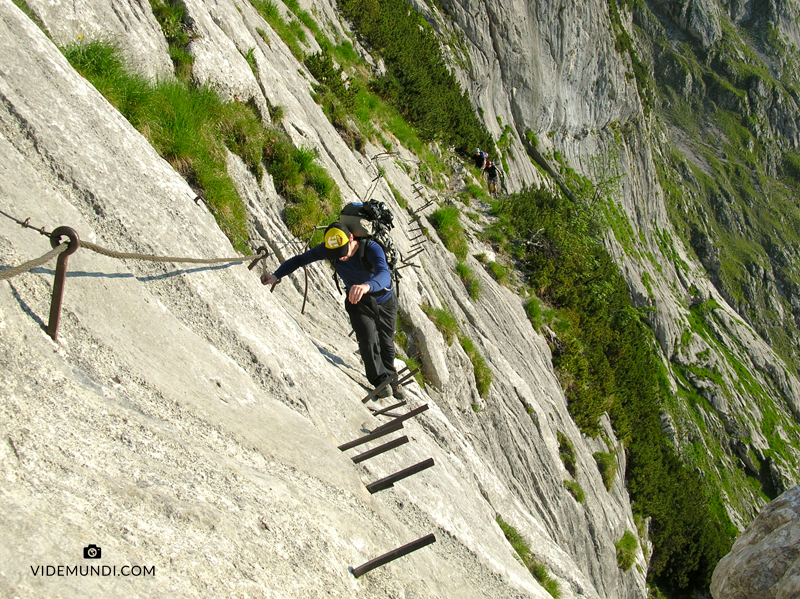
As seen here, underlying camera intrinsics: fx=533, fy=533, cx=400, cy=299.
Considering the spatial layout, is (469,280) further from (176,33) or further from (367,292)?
(176,33)

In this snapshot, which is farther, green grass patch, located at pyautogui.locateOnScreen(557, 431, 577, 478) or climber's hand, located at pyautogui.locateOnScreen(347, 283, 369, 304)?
green grass patch, located at pyautogui.locateOnScreen(557, 431, 577, 478)

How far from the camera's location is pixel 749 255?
58156mm

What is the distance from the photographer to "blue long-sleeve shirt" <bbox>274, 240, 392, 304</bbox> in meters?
5.68

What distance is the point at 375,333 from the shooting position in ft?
20.0

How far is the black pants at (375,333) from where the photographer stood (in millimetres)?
5949

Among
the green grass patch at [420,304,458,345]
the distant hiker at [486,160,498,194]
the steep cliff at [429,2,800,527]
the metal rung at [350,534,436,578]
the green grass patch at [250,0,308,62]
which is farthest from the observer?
the steep cliff at [429,2,800,527]

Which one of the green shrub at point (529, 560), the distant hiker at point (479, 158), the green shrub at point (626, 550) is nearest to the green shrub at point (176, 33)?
the green shrub at point (529, 560)

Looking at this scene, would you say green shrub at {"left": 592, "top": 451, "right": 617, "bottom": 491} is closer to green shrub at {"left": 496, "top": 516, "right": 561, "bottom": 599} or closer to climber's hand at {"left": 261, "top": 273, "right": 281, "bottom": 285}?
green shrub at {"left": 496, "top": 516, "right": 561, "bottom": 599}

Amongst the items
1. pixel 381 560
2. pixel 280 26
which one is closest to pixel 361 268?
pixel 381 560

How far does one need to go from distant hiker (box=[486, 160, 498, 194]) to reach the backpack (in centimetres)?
1591

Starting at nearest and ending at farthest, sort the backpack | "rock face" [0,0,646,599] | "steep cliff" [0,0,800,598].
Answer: "rock face" [0,0,646,599], "steep cliff" [0,0,800,598], the backpack

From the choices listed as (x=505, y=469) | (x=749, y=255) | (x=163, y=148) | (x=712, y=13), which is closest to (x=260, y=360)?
(x=163, y=148)

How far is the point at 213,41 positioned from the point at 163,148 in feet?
9.86

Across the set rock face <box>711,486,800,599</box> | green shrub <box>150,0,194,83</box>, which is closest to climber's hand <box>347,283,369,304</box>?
green shrub <box>150,0,194,83</box>
